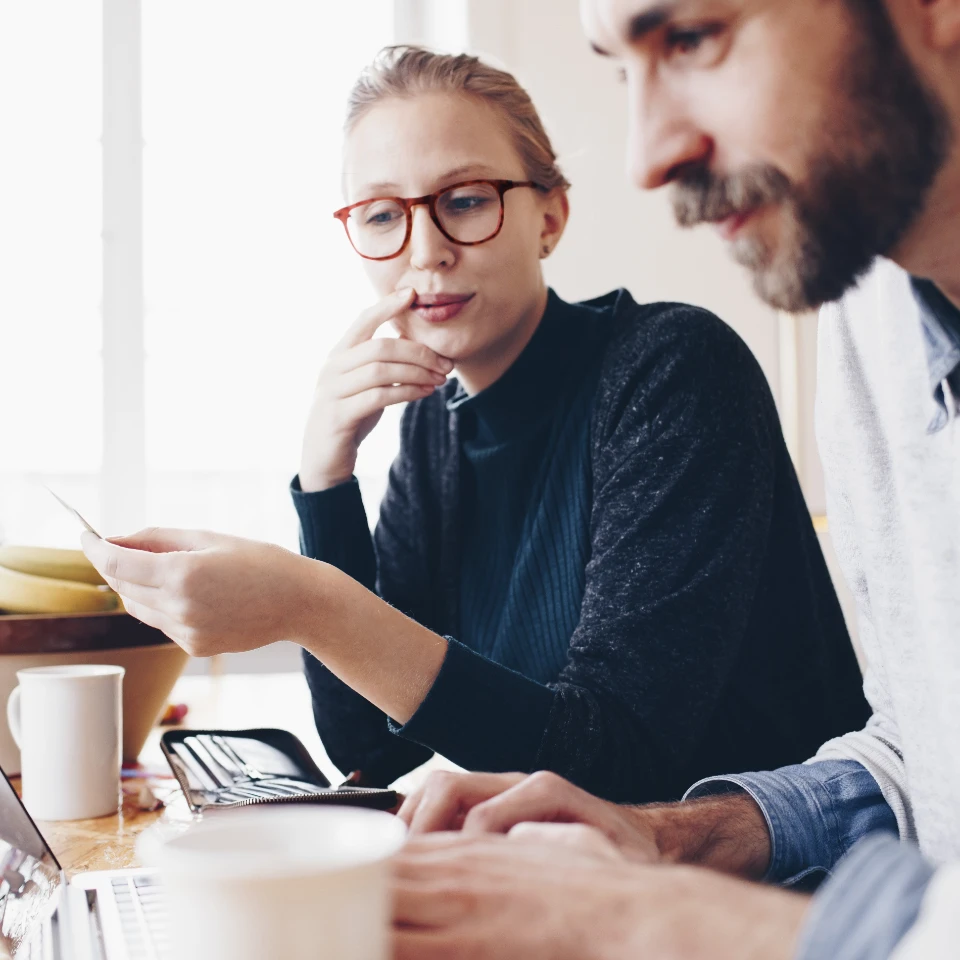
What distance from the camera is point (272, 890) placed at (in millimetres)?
359

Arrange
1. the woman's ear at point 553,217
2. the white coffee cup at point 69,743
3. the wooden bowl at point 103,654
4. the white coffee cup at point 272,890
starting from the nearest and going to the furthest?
1. the white coffee cup at point 272,890
2. the white coffee cup at point 69,743
3. the wooden bowl at point 103,654
4. the woman's ear at point 553,217

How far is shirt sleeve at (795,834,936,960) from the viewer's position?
41 cm

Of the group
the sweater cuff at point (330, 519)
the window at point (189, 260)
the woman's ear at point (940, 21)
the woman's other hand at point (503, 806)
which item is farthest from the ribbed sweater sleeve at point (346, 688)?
the window at point (189, 260)

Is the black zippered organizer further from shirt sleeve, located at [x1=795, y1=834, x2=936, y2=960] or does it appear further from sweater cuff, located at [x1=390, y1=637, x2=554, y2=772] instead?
shirt sleeve, located at [x1=795, y1=834, x2=936, y2=960]

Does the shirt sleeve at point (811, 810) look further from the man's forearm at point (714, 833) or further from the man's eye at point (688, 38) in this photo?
the man's eye at point (688, 38)

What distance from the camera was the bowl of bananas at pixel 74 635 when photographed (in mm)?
1162

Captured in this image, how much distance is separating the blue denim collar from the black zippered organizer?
1.83 feet

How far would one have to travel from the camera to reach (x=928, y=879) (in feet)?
1.42

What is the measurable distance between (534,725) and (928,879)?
22.4 inches

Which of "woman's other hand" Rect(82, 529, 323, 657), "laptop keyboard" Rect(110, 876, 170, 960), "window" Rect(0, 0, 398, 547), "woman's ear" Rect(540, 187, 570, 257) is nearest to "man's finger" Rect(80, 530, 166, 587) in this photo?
"woman's other hand" Rect(82, 529, 323, 657)

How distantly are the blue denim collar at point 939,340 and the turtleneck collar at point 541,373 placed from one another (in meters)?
0.52

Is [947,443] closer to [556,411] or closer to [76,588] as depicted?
[556,411]

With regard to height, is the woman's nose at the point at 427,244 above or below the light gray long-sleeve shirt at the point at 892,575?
above

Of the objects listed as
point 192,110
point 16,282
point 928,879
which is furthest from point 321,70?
point 928,879
